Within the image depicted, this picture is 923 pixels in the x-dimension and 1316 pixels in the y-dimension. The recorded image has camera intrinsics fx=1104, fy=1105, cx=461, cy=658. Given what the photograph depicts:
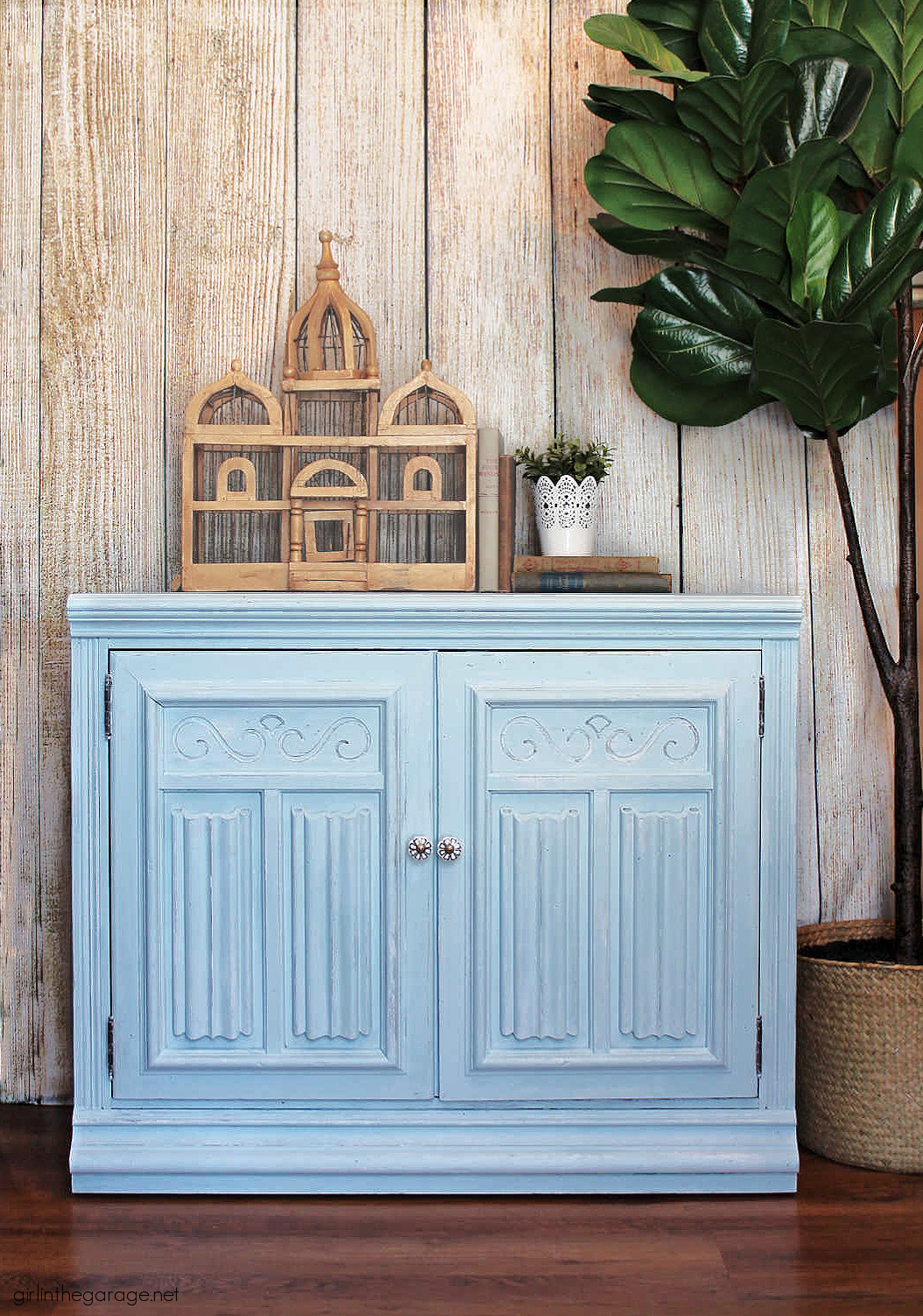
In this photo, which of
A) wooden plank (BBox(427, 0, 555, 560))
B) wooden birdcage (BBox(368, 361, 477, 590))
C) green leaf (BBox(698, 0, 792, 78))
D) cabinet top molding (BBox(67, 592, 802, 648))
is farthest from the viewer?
wooden plank (BBox(427, 0, 555, 560))

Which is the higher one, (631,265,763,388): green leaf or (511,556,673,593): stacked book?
(631,265,763,388): green leaf

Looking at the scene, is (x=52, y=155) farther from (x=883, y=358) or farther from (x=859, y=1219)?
(x=859, y=1219)

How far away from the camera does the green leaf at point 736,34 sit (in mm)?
1710

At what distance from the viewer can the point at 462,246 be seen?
200 cm

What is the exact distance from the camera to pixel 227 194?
2004mm

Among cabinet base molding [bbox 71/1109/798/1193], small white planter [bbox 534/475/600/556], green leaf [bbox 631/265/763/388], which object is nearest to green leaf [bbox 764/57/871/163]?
green leaf [bbox 631/265/763/388]

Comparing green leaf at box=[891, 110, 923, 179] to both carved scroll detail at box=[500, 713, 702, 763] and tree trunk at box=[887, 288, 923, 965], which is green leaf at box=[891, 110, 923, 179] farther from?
carved scroll detail at box=[500, 713, 702, 763]

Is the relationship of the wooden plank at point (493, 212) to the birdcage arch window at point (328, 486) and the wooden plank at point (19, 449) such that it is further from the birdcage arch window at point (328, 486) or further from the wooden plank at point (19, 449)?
the wooden plank at point (19, 449)

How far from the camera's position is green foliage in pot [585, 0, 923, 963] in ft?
5.45

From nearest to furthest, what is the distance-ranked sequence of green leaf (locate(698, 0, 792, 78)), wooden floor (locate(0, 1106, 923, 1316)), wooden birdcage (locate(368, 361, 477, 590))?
wooden floor (locate(0, 1106, 923, 1316)), green leaf (locate(698, 0, 792, 78)), wooden birdcage (locate(368, 361, 477, 590))

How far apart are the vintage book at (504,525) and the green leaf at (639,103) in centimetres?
60

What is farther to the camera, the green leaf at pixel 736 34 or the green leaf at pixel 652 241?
the green leaf at pixel 652 241

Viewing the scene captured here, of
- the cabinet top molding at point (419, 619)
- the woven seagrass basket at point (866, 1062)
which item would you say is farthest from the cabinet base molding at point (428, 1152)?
the cabinet top molding at point (419, 619)

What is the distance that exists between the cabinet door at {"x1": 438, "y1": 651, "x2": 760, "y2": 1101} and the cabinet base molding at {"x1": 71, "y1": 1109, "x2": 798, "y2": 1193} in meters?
0.05
